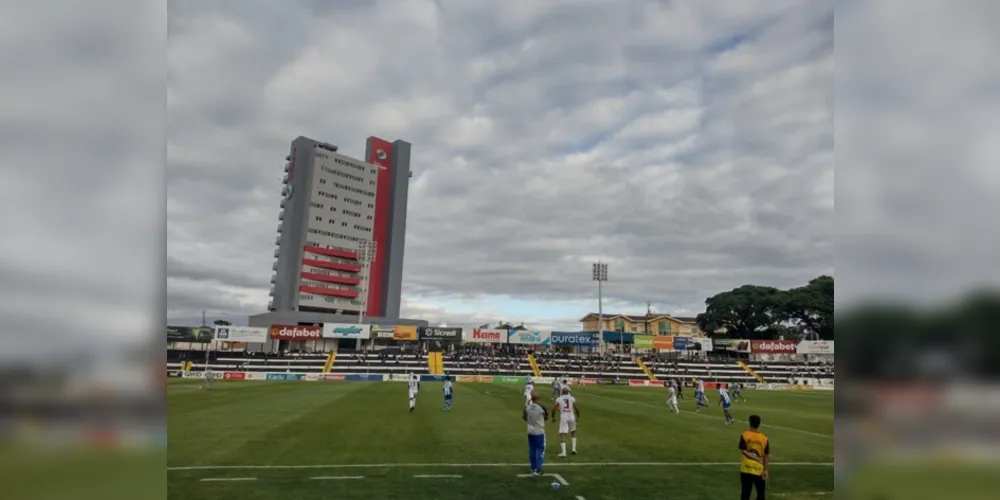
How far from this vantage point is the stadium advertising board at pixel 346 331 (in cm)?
8875

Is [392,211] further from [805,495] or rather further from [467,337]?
[805,495]

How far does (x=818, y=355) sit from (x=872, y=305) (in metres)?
95.5

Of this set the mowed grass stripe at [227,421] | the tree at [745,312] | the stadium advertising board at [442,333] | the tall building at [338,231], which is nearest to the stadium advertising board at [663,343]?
the stadium advertising board at [442,333]

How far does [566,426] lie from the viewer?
16.6 meters

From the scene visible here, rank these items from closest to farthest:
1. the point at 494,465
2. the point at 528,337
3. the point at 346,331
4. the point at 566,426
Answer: the point at 494,465 → the point at 566,426 → the point at 528,337 → the point at 346,331

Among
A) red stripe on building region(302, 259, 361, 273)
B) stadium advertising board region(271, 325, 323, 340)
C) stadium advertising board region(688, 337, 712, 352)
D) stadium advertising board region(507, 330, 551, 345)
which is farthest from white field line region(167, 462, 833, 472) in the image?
red stripe on building region(302, 259, 361, 273)

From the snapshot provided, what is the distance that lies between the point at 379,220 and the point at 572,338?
6176 cm

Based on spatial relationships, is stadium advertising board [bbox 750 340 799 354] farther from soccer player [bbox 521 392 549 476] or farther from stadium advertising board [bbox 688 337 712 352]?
soccer player [bbox 521 392 549 476]

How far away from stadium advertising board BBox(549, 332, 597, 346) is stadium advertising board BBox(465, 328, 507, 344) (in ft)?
26.2

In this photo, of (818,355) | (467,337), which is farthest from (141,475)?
(818,355)

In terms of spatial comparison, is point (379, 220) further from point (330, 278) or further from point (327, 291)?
point (327, 291)

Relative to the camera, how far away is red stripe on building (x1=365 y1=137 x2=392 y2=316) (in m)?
126

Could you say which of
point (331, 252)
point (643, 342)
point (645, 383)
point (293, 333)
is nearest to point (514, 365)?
point (645, 383)

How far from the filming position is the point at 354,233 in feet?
414
